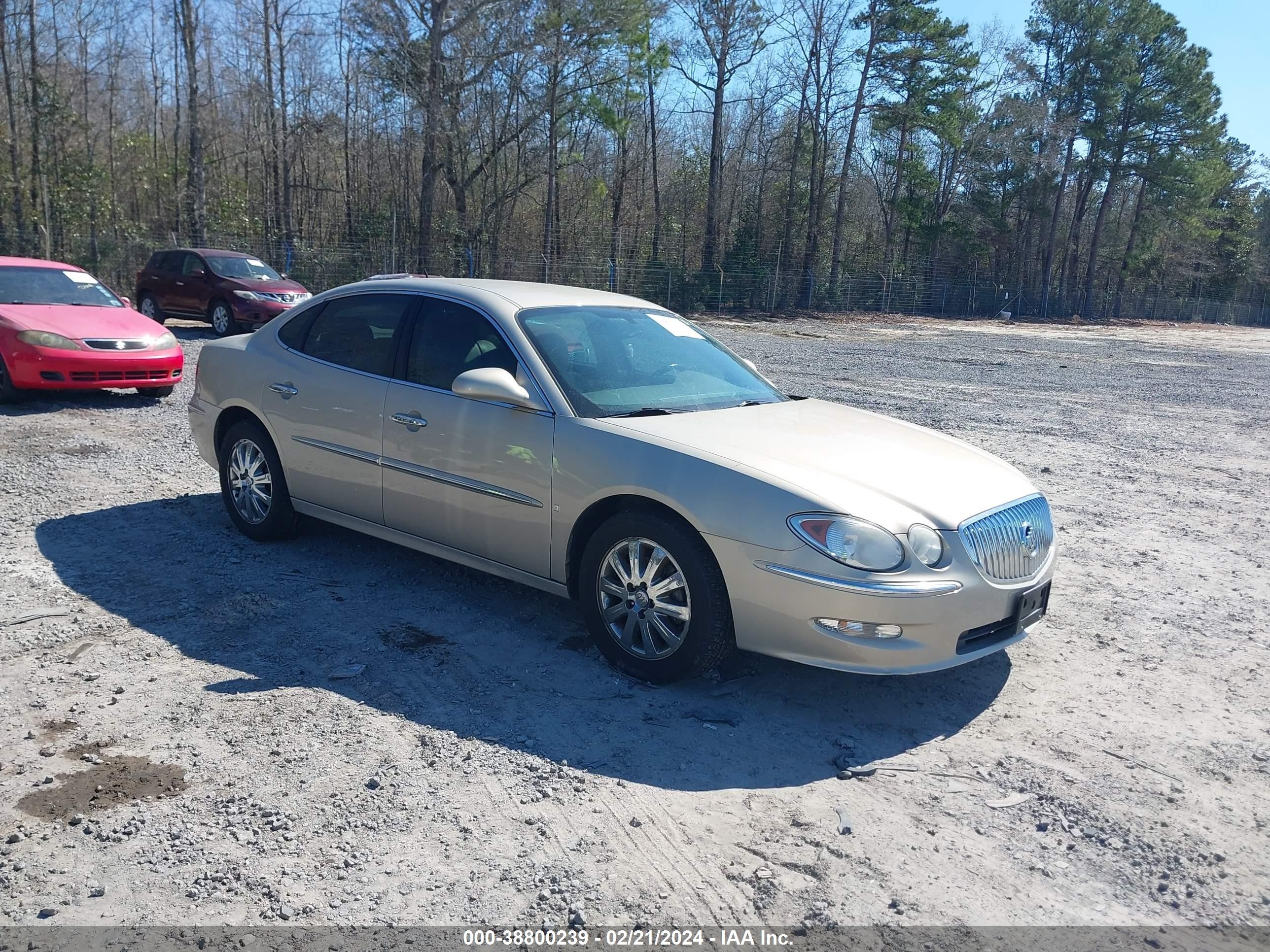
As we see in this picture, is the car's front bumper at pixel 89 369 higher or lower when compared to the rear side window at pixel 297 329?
lower

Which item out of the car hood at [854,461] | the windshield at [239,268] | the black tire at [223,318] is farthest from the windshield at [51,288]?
the car hood at [854,461]

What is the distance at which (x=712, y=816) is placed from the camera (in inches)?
132

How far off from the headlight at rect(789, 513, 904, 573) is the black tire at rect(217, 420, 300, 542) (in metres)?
3.42

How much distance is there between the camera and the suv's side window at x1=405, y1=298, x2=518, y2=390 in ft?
16.4

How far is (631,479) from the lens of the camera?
428 centimetres

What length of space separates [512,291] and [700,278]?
3396 centimetres

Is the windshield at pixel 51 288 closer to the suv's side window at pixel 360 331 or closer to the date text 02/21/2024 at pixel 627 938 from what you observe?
the suv's side window at pixel 360 331

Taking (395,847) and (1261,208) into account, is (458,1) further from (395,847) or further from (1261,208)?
(1261,208)

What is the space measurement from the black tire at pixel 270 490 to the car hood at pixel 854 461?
2449 mm

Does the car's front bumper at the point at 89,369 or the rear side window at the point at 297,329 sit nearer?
the rear side window at the point at 297,329

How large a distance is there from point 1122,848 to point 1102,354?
2851 cm

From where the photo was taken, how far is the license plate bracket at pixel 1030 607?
4.23 metres

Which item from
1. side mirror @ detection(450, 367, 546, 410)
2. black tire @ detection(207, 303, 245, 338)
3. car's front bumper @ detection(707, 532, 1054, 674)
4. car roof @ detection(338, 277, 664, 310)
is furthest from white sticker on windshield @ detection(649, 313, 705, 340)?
black tire @ detection(207, 303, 245, 338)

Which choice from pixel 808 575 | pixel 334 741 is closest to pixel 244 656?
pixel 334 741
